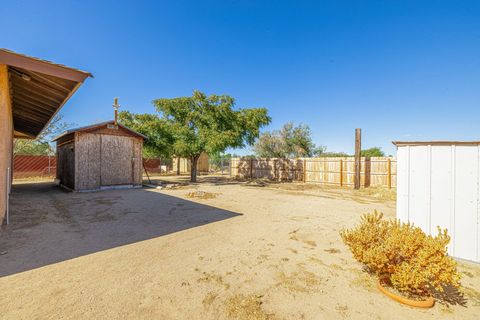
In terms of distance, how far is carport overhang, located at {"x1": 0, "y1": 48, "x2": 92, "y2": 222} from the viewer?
13.3ft

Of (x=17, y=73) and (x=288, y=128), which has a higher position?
(x=288, y=128)

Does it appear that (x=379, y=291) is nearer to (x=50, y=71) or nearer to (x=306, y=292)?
(x=306, y=292)

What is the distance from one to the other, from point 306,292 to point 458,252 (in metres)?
2.95

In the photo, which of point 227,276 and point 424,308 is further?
point 227,276

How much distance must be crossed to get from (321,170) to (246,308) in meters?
16.3

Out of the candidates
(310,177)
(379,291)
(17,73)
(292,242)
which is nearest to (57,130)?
(17,73)

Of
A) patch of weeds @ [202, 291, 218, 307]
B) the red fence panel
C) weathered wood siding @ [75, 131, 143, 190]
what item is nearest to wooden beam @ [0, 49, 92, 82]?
patch of weeds @ [202, 291, 218, 307]

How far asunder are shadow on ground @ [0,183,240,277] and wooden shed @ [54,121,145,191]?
332 centimetres

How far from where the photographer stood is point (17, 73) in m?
5.11

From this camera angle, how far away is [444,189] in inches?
146

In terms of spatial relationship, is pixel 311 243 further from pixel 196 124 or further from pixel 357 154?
pixel 196 124

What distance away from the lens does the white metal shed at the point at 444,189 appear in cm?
350

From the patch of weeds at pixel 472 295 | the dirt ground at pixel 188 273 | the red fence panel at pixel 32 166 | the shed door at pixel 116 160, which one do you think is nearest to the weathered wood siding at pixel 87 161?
the shed door at pixel 116 160

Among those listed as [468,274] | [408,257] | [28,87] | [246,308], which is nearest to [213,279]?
[246,308]
